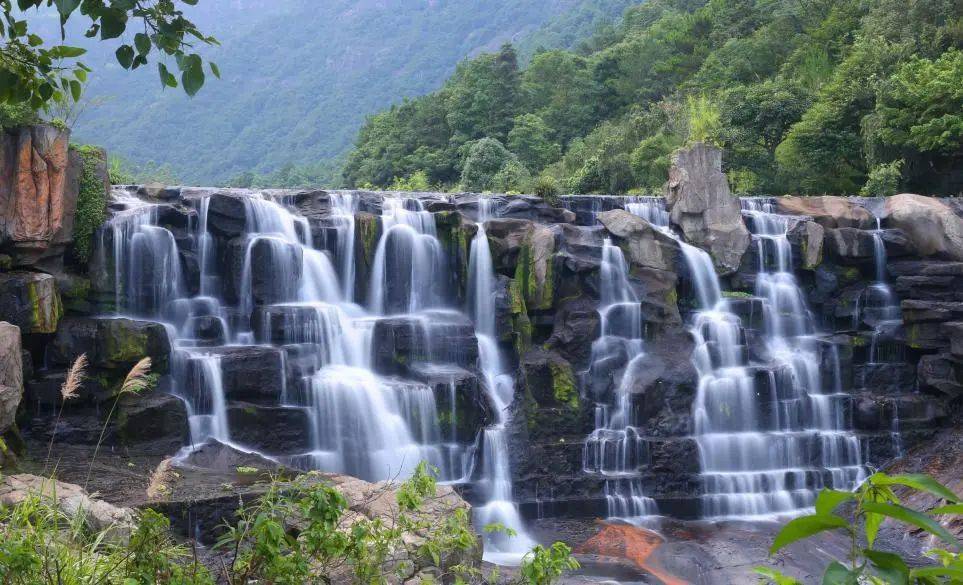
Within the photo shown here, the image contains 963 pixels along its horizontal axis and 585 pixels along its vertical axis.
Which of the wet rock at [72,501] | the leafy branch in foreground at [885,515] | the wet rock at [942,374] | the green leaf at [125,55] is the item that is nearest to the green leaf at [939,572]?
the leafy branch in foreground at [885,515]

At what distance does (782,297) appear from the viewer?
17.0 m

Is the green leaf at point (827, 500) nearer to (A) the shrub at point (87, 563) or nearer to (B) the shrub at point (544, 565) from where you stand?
(A) the shrub at point (87, 563)

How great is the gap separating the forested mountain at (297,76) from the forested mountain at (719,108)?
51.9 ft

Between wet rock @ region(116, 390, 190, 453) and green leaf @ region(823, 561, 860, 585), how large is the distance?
11.4m

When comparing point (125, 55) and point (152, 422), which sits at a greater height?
point (125, 55)

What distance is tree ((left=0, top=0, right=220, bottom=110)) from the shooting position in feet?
9.35

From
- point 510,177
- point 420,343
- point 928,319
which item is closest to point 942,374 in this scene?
point 928,319

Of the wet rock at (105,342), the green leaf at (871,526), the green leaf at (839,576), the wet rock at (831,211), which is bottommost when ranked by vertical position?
the green leaf at (839,576)

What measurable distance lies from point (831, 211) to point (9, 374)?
16221mm

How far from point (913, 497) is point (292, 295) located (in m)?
10.7

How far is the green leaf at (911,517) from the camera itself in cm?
115

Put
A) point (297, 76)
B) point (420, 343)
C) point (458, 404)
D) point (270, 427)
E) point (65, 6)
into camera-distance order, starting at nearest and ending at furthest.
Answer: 1. point (65, 6)
2. point (270, 427)
3. point (458, 404)
4. point (420, 343)
5. point (297, 76)

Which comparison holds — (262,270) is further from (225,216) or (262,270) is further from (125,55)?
(125,55)

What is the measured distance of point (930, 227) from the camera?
1725cm
